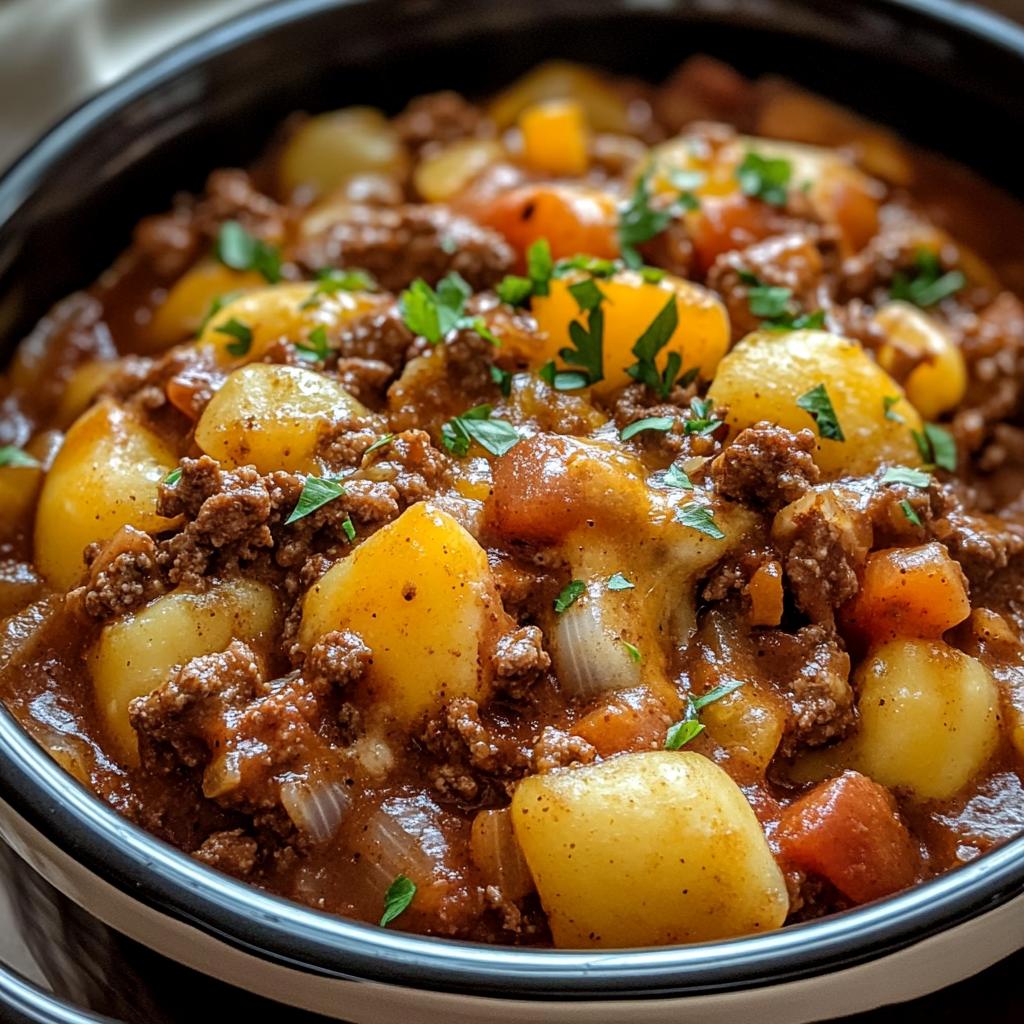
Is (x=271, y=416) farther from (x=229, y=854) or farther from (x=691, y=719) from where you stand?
(x=691, y=719)

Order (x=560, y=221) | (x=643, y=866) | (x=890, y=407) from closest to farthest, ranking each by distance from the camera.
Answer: (x=643, y=866)
(x=890, y=407)
(x=560, y=221)

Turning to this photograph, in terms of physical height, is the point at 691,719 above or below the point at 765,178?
below

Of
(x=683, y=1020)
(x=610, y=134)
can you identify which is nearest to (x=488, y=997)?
(x=683, y=1020)

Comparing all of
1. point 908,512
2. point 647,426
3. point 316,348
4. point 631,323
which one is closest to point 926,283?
point 631,323

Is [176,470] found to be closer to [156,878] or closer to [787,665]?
[156,878]

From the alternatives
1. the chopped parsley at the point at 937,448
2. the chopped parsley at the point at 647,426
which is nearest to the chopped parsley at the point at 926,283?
the chopped parsley at the point at 937,448
